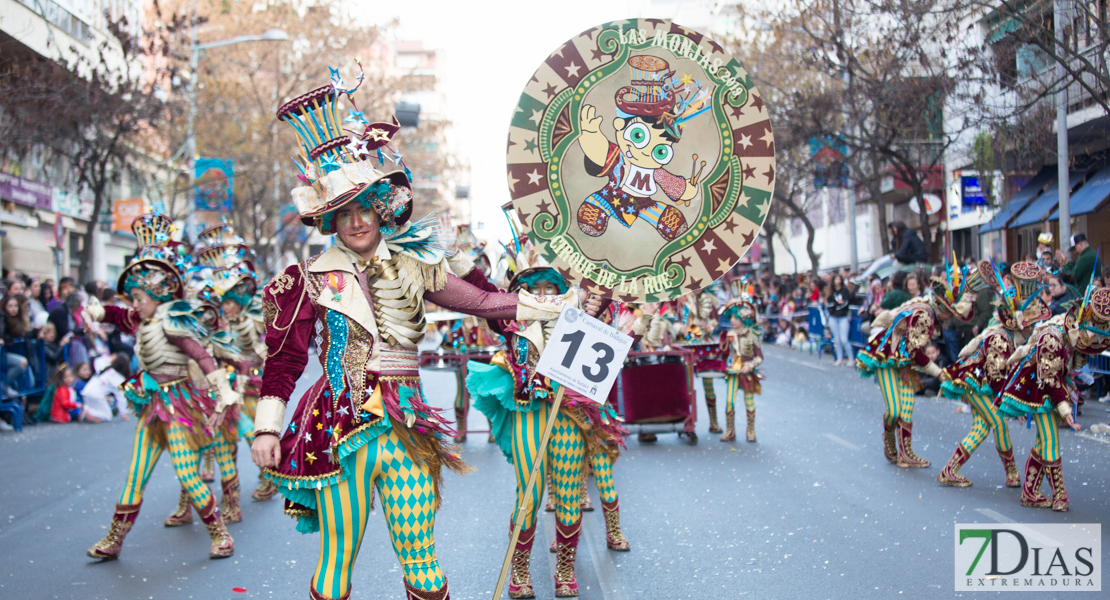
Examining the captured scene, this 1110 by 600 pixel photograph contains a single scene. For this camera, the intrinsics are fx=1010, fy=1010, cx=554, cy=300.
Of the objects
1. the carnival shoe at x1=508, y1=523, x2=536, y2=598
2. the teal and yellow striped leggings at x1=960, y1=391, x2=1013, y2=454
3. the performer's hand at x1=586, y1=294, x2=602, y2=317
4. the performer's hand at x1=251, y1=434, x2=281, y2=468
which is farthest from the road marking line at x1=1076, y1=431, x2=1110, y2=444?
the performer's hand at x1=251, y1=434, x2=281, y2=468

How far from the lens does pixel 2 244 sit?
25.3 m

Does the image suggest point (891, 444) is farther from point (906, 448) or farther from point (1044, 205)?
point (1044, 205)

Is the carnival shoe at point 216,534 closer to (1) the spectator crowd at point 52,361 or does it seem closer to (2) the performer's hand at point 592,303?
(2) the performer's hand at point 592,303

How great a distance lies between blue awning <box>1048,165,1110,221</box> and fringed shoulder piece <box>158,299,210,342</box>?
17.7 m

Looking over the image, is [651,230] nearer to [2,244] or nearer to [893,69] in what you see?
[893,69]

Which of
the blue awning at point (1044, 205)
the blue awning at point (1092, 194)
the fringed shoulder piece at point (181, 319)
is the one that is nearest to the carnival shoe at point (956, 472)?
the fringed shoulder piece at point (181, 319)

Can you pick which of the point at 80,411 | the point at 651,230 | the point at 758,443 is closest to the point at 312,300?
the point at 651,230

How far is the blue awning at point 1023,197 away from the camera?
2316 cm

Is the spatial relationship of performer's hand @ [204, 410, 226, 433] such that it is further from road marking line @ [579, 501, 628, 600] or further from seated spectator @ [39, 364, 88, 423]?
seated spectator @ [39, 364, 88, 423]

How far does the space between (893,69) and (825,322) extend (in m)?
6.64

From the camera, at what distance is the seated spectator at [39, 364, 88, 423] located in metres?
15.0

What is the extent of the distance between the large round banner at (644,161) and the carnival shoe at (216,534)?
391cm

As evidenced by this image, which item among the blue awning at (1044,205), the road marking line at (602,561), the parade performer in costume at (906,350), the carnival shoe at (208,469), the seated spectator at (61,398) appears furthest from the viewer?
the blue awning at (1044,205)

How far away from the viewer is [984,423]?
26.8 feet
